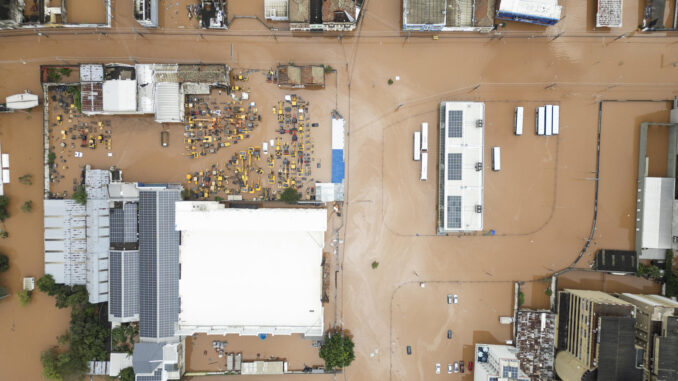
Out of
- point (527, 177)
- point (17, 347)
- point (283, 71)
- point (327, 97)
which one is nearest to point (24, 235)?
point (17, 347)

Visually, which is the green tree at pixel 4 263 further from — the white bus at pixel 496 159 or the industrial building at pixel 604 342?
the industrial building at pixel 604 342

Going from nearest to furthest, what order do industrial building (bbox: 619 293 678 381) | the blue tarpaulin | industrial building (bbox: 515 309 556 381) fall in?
industrial building (bbox: 619 293 678 381) → industrial building (bbox: 515 309 556 381) → the blue tarpaulin

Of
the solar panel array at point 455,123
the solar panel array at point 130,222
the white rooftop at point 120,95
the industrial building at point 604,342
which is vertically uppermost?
the white rooftop at point 120,95

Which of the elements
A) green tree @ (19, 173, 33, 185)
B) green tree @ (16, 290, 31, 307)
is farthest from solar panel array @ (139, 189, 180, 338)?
green tree @ (19, 173, 33, 185)

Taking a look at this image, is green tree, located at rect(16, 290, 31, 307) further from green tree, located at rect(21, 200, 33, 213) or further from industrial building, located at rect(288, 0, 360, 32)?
industrial building, located at rect(288, 0, 360, 32)

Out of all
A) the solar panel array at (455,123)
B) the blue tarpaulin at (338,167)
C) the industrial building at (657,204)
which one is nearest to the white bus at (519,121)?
the solar panel array at (455,123)

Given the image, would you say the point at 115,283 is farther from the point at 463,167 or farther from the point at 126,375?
the point at 463,167

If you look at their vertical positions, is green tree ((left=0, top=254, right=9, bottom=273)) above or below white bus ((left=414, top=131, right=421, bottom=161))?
below
